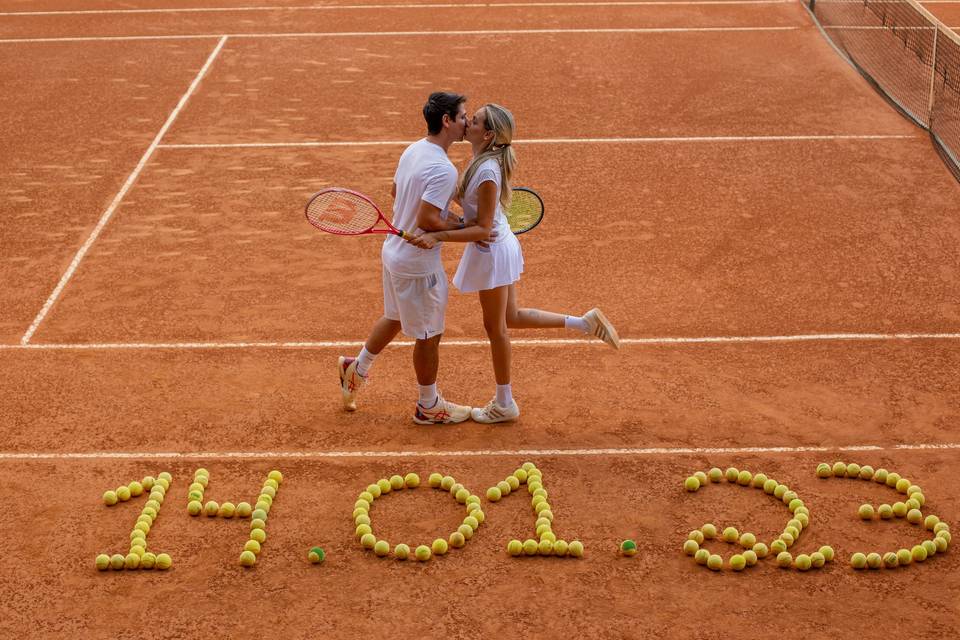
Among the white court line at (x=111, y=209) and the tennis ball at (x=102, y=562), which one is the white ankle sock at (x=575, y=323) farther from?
the white court line at (x=111, y=209)

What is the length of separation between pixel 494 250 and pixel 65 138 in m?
8.11

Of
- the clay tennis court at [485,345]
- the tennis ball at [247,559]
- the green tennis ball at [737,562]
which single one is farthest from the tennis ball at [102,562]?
the green tennis ball at [737,562]

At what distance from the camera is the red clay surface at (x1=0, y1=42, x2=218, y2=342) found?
10.5 metres

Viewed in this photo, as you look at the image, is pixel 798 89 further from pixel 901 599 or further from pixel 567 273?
pixel 901 599

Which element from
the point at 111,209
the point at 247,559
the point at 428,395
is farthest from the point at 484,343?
the point at 111,209

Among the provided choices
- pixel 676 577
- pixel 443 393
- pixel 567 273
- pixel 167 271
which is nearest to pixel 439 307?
pixel 443 393

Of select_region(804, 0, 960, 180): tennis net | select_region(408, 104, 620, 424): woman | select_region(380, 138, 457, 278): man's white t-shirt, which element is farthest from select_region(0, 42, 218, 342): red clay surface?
select_region(804, 0, 960, 180): tennis net

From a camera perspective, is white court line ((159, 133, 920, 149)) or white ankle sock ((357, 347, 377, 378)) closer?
white ankle sock ((357, 347, 377, 378))

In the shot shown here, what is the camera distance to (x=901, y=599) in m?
6.20

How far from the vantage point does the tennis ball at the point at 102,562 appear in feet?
21.3

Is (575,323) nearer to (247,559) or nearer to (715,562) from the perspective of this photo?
(715,562)

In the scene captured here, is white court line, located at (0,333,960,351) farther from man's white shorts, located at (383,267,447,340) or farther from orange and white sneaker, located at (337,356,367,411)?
man's white shorts, located at (383,267,447,340)

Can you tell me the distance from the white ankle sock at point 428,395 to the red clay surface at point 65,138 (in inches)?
142

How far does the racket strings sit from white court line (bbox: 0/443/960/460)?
1514mm
